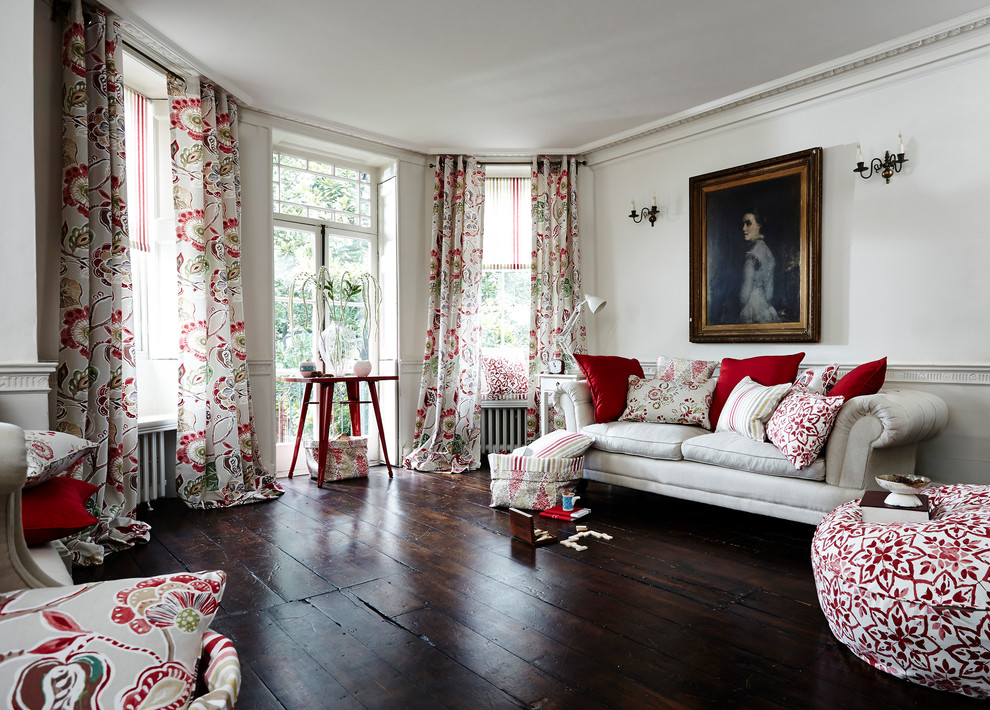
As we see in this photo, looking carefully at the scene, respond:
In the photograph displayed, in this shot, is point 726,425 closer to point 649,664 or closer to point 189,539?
point 649,664

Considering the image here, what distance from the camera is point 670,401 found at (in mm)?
3740

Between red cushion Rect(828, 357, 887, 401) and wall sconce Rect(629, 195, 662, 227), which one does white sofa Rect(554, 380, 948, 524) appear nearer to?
red cushion Rect(828, 357, 887, 401)

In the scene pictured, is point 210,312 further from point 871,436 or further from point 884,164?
point 884,164

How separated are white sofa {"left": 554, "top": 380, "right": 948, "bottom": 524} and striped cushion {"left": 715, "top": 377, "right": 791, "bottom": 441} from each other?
67 millimetres

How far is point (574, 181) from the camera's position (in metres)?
5.09

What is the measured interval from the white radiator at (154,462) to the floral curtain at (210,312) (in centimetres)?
17

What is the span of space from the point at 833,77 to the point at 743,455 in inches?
94.1

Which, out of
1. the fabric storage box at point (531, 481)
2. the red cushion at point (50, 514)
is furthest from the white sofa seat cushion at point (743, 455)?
the red cushion at point (50, 514)

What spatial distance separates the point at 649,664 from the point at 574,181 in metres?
4.07

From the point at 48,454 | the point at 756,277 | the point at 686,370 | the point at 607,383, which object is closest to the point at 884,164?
the point at 756,277

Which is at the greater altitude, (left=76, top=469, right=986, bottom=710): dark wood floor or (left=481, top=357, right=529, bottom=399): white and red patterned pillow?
(left=481, top=357, right=529, bottom=399): white and red patterned pillow

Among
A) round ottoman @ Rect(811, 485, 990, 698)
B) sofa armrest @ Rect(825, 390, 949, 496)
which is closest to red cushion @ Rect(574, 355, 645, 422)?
sofa armrest @ Rect(825, 390, 949, 496)

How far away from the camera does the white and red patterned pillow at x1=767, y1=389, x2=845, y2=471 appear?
9.09 ft

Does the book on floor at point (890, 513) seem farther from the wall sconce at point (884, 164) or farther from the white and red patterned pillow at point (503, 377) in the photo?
the white and red patterned pillow at point (503, 377)
